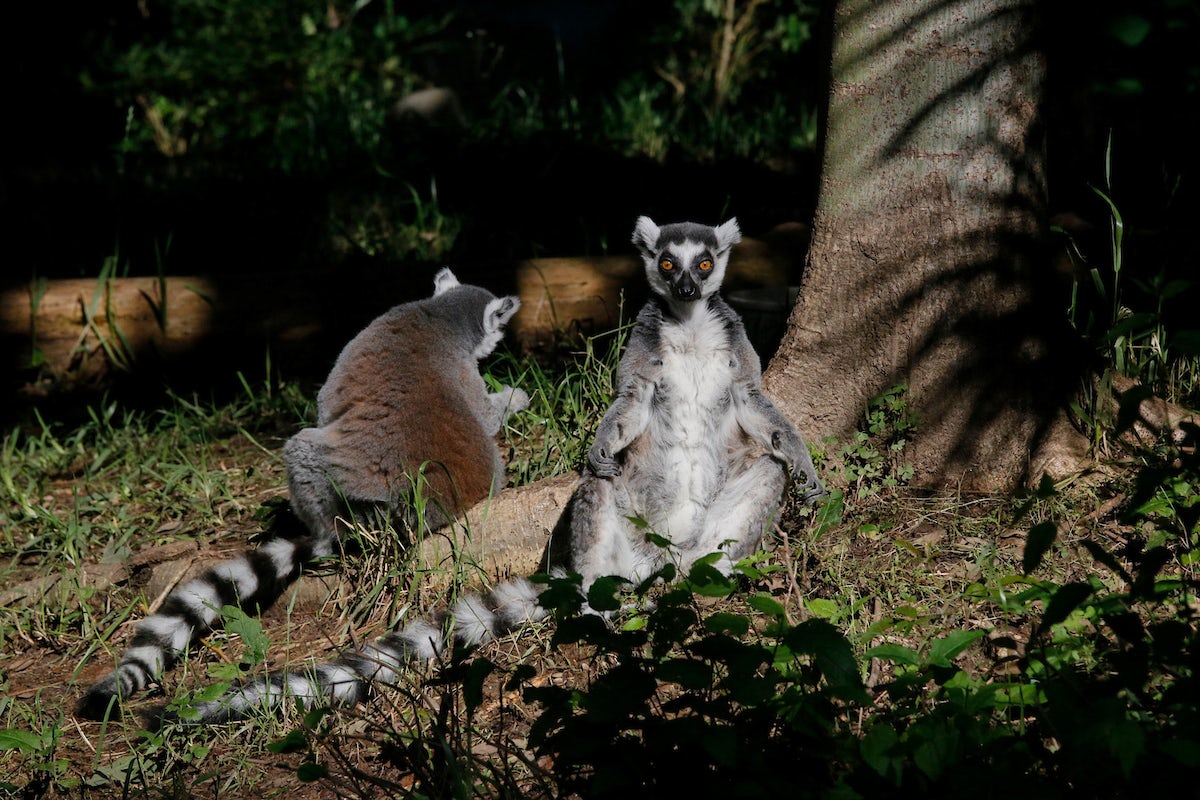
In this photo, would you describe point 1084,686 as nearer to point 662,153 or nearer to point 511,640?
point 511,640

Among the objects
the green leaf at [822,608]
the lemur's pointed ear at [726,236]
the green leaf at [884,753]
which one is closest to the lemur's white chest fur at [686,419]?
the lemur's pointed ear at [726,236]

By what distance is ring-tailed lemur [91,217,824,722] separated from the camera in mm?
3283

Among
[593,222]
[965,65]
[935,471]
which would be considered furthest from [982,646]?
[593,222]

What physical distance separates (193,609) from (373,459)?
0.75 metres

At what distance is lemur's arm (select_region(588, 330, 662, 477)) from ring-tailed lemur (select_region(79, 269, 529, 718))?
55 cm

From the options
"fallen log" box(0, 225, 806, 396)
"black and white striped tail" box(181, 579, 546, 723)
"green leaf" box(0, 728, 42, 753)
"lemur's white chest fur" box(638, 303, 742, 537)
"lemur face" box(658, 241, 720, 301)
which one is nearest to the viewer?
"green leaf" box(0, 728, 42, 753)

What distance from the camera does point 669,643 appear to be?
81.8 inches

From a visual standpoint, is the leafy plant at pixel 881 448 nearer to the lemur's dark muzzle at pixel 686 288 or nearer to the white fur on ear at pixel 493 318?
the lemur's dark muzzle at pixel 686 288

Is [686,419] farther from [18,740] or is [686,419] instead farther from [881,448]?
[18,740]

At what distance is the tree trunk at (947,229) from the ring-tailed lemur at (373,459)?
1404 mm

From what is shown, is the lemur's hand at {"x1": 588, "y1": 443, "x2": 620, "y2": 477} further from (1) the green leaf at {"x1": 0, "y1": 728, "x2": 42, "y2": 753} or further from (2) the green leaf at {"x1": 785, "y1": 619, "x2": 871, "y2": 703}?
(1) the green leaf at {"x1": 0, "y1": 728, "x2": 42, "y2": 753}

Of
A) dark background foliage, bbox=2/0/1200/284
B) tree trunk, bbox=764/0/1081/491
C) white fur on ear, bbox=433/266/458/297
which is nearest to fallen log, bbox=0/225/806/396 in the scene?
dark background foliage, bbox=2/0/1200/284

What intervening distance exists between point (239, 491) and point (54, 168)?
4804 millimetres

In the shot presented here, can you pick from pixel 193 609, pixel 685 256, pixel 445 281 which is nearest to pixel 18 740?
pixel 193 609
